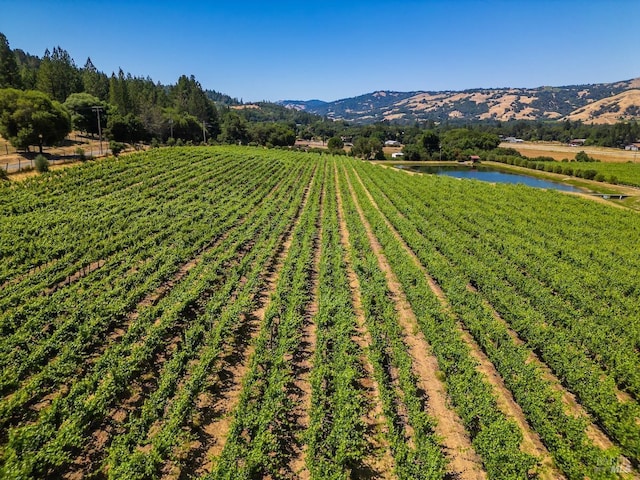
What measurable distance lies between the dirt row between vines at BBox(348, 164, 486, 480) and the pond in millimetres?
66974

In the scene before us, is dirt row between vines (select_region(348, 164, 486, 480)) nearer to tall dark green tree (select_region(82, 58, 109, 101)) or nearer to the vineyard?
the vineyard

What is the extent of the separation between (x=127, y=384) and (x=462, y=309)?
1348 cm

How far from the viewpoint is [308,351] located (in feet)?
43.7

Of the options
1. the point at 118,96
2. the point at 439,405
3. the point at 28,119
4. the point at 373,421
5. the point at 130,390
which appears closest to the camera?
the point at 373,421

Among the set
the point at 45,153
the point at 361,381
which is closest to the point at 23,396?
the point at 361,381

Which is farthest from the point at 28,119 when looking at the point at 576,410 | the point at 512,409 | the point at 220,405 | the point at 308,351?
the point at 576,410

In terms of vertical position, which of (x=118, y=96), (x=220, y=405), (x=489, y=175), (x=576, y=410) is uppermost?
(x=118, y=96)

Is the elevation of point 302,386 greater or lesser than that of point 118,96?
lesser

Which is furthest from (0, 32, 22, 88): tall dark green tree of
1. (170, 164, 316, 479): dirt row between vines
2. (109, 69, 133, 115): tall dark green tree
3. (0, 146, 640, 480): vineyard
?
(170, 164, 316, 479): dirt row between vines

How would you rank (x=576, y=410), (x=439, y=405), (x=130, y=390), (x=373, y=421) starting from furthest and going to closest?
(x=576, y=410) < (x=439, y=405) < (x=130, y=390) < (x=373, y=421)

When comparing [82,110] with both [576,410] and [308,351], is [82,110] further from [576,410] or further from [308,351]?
[576,410]

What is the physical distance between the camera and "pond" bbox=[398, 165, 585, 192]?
243 ft

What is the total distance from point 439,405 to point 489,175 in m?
97.6

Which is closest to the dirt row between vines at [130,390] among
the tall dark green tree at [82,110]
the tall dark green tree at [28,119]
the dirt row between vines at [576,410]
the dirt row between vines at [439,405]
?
the dirt row between vines at [439,405]
